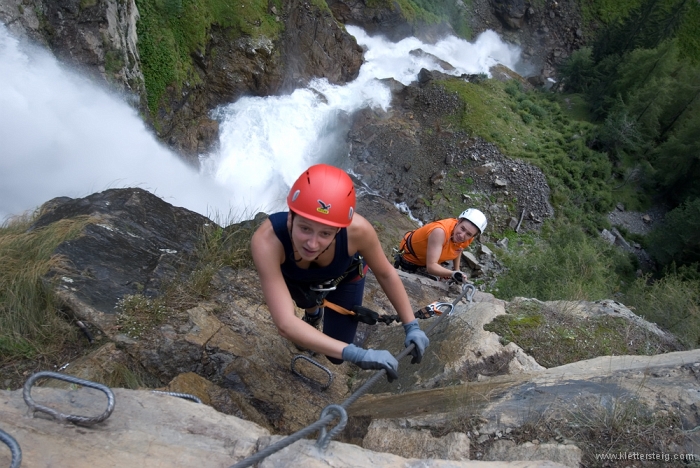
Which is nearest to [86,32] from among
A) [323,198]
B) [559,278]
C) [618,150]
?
[323,198]

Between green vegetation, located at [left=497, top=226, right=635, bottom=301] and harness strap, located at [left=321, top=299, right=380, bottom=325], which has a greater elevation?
green vegetation, located at [left=497, top=226, right=635, bottom=301]

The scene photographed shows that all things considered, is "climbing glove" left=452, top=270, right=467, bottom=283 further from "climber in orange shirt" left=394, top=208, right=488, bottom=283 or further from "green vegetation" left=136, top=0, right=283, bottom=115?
"green vegetation" left=136, top=0, right=283, bottom=115

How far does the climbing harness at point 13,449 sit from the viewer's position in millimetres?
1469

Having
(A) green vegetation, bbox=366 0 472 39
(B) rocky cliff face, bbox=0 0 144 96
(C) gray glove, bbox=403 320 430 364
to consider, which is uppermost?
(A) green vegetation, bbox=366 0 472 39

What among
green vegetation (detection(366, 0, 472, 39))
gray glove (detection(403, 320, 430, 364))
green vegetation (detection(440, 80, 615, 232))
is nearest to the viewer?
gray glove (detection(403, 320, 430, 364))

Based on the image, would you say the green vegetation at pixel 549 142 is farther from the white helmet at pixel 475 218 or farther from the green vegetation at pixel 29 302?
the green vegetation at pixel 29 302

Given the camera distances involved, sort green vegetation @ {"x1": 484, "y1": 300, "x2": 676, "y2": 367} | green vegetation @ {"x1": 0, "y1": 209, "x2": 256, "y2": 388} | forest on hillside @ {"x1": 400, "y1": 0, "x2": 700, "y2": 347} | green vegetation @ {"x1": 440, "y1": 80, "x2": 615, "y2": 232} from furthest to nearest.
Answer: green vegetation @ {"x1": 440, "y1": 80, "x2": 615, "y2": 232} < forest on hillside @ {"x1": 400, "y1": 0, "x2": 700, "y2": 347} < green vegetation @ {"x1": 484, "y1": 300, "x2": 676, "y2": 367} < green vegetation @ {"x1": 0, "y1": 209, "x2": 256, "y2": 388}

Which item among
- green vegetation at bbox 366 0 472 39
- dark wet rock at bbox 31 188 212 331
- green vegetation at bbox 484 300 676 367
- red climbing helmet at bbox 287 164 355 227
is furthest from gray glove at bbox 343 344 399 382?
green vegetation at bbox 366 0 472 39

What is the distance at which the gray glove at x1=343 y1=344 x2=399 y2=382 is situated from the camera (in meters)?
2.24

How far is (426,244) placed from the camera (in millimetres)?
4941

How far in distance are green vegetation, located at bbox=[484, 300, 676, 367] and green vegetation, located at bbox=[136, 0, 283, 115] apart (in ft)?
42.7

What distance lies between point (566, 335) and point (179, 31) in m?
15.8

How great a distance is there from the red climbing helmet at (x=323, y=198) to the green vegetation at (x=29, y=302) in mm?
2359

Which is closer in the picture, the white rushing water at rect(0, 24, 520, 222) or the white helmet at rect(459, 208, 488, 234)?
the white helmet at rect(459, 208, 488, 234)
